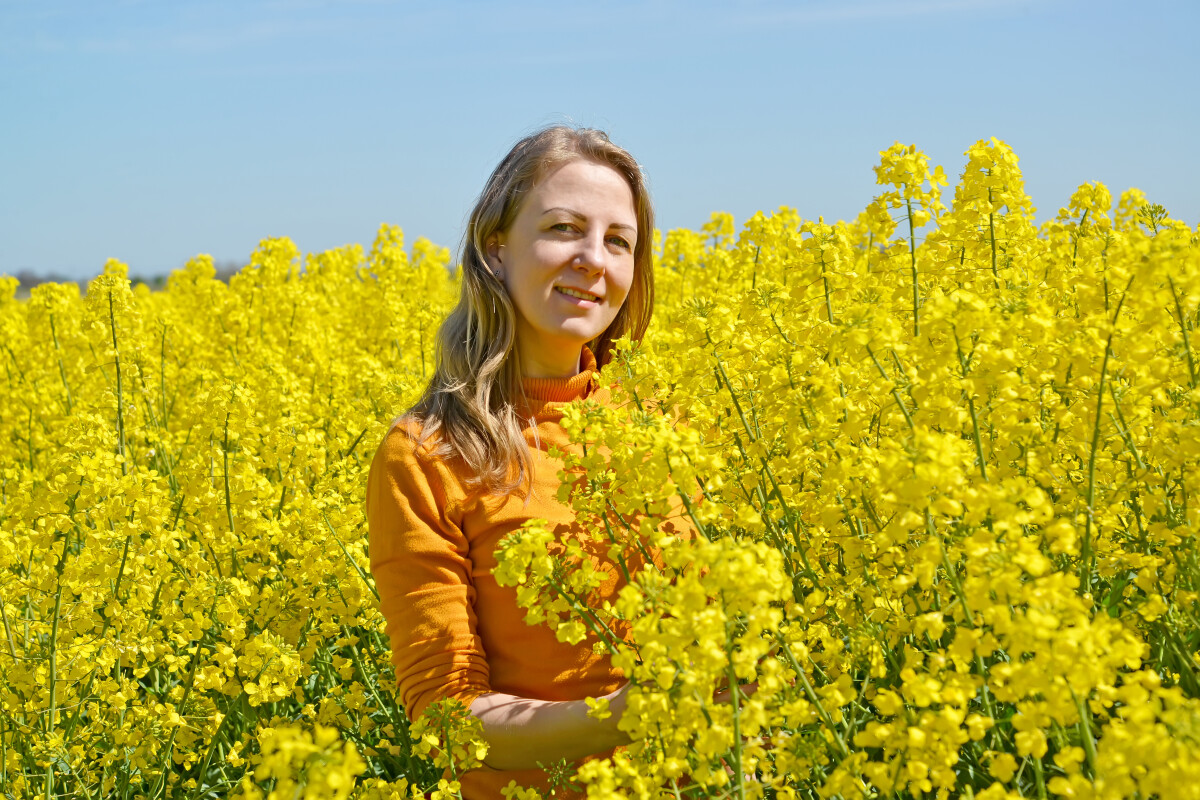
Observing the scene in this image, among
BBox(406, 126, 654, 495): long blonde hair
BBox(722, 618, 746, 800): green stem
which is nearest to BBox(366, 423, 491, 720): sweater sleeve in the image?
BBox(406, 126, 654, 495): long blonde hair

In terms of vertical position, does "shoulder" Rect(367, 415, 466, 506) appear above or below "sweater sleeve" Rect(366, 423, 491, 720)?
above

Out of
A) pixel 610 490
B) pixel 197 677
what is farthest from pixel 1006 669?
pixel 197 677

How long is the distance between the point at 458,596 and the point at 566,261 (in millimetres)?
1012

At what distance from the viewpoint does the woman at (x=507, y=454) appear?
2.71 m

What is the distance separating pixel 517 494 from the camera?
2947 millimetres

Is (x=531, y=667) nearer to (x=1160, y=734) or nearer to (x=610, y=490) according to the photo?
(x=610, y=490)

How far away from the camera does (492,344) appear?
3.21 metres

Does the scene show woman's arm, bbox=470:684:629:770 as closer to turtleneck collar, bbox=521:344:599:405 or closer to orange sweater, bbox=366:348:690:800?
orange sweater, bbox=366:348:690:800

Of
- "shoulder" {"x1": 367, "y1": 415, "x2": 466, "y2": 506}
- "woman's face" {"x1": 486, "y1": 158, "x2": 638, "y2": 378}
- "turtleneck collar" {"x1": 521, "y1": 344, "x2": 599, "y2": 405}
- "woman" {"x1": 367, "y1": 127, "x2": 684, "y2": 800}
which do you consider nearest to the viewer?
"woman" {"x1": 367, "y1": 127, "x2": 684, "y2": 800}

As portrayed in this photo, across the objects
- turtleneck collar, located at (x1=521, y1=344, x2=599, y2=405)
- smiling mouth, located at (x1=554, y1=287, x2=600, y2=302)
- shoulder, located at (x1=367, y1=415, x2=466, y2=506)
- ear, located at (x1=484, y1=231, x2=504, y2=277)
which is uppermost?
ear, located at (x1=484, y1=231, x2=504, y2=277)

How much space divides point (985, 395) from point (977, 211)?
1.24 m

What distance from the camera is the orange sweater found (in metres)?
2.74

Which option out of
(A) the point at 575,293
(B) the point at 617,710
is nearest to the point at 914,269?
(A) the point at 575,293

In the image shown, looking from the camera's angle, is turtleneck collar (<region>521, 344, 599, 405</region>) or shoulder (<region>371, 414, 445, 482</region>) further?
turtleneck collar (<region>521, 344, 599, 405</region>)
